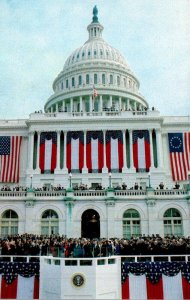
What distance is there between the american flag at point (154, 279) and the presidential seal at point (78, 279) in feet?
13.0

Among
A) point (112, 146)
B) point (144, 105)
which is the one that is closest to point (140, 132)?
point (112, 146)

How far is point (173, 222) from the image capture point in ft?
141

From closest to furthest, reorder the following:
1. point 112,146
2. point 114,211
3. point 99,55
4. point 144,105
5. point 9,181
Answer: point 114,211 → point 9,181 → point 112,146 → point 144,105 → point 99,55

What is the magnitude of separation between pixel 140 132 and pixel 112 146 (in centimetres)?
523

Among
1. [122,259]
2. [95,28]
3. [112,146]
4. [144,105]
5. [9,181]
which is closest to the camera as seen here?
[122,259]

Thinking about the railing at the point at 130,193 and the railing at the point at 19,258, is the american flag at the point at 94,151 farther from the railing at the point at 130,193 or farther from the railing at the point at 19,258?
the railing at the point at 19,258

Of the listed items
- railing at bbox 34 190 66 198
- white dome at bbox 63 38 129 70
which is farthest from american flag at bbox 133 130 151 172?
white dome at bbox 63 38 129 70

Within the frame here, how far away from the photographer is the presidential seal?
A: 24.4 metres

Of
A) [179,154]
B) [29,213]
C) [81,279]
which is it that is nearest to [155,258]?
[81,279]

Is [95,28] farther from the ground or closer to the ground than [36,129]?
farther from the ground

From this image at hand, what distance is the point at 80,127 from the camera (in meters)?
64.8

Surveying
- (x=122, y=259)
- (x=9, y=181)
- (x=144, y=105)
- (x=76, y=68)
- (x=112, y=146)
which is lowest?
(x=122, y=259)

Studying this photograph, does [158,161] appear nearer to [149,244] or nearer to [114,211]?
[114,211]

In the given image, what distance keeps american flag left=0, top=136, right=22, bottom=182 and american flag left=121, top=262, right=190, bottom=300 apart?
35222mm
